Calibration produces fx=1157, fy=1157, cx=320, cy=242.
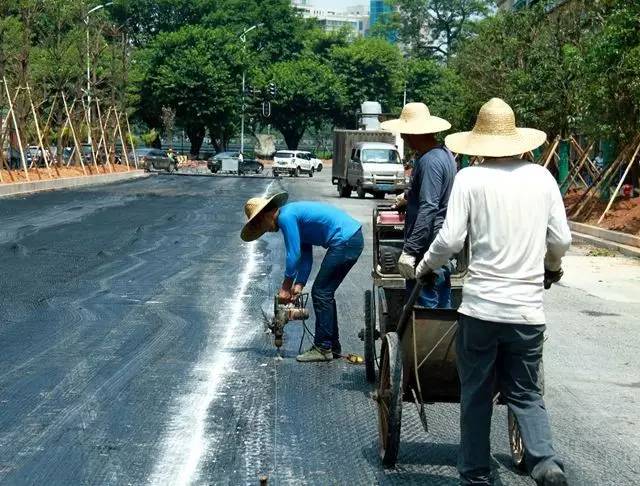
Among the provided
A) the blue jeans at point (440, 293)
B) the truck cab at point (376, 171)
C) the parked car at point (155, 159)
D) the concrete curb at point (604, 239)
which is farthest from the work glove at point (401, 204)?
the parked car at point (155, 159)

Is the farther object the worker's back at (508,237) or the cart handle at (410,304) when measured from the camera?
the cart handle at (410,304)

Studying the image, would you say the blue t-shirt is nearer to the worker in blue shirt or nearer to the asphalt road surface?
the worker in blue shirt

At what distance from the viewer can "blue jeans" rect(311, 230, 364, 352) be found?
8.85 m

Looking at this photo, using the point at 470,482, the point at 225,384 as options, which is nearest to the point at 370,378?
the point at 225,384

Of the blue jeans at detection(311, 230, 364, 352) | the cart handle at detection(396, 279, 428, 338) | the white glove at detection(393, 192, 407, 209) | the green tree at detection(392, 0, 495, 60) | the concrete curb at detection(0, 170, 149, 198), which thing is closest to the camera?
the cart handle at detection(396, 279, 428, 338)

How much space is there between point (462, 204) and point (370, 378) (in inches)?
137

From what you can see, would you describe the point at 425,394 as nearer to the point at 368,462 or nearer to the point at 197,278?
the point at 368,462

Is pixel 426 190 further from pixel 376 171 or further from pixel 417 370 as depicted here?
pixel 376 171

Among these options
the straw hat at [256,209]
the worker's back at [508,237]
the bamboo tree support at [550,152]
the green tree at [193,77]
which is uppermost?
the worker's back at [508,237]

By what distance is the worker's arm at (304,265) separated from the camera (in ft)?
29.4

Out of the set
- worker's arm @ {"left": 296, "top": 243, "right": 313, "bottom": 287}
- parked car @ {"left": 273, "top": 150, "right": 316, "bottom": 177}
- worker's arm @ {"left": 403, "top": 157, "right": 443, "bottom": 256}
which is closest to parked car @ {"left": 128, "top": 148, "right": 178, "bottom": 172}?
parked car @ {"left": 273, "top": 150, "right": 316, "bottom": 177}

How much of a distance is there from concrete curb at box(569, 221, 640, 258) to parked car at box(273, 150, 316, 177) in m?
45.1

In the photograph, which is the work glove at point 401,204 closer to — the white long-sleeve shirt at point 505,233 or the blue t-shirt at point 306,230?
the blue t-shirt at point 306,230

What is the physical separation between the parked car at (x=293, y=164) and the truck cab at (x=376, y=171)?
27.1 m
